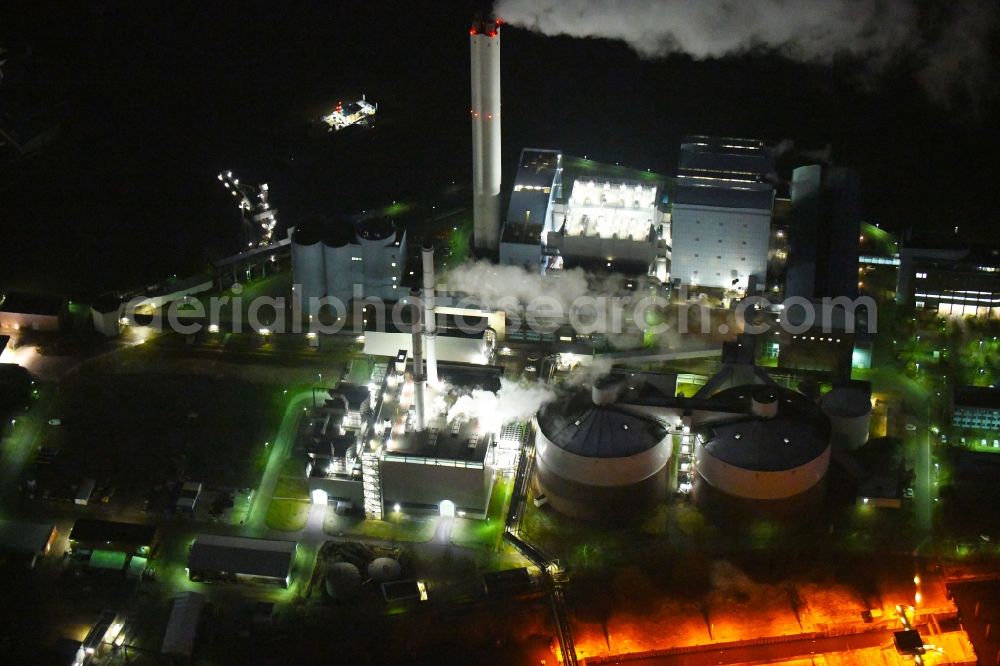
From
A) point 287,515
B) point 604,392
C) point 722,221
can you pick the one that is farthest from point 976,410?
point 287,515

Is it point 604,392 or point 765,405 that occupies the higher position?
point 604,392

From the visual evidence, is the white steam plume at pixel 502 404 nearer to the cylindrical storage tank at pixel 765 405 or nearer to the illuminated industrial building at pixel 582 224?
the cylindrical storage tank at pixel 765 405

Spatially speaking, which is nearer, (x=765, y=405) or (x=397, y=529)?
(x=765, y=405)

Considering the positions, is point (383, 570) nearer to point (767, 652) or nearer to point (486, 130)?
point (767, 652)

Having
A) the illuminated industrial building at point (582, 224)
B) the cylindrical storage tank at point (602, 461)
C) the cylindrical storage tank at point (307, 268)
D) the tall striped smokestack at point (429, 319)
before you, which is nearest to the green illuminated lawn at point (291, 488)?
the tall striped smokestack at point (429, 319)

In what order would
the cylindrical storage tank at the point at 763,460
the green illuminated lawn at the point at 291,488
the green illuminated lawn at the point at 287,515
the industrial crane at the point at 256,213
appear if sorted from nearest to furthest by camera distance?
the cylindrical storage tank at the point at 763,460 → the green illuminated lawn at the point at 287,515 → the green illuminated lawn at the point at 291,488 → the industrial crane at the point at 256,213

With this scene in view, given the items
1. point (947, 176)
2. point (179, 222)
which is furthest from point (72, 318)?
point (947, 176)

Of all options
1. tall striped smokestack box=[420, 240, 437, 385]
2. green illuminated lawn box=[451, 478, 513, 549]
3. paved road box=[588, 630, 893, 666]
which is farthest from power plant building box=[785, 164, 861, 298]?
paved road box=[588, 630, 893, 666]

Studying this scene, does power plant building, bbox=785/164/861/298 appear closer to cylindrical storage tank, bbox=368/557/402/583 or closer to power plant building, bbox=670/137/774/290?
power plant building, bbox=670/137/774/290
